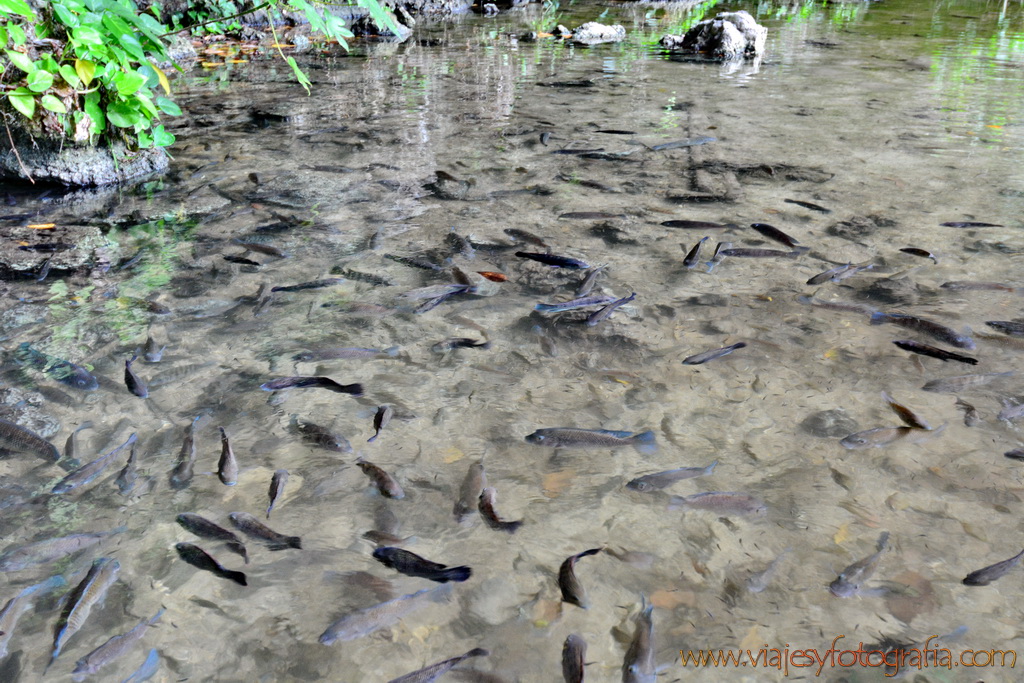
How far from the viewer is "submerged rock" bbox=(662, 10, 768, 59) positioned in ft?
33.6

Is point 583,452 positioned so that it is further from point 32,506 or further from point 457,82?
point 457,82

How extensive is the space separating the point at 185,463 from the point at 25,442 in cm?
58

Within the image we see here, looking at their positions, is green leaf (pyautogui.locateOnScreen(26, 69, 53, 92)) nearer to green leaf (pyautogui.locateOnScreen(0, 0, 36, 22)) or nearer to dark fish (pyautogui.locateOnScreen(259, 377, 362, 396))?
green leaf (pyautogui.locateOnScreen(0, 0, 36, 22))

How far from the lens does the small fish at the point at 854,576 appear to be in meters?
1.92

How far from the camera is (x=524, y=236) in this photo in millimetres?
4109

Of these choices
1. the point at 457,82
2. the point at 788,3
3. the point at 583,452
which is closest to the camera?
the point at 583,452

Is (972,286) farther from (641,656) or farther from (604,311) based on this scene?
(641,656)

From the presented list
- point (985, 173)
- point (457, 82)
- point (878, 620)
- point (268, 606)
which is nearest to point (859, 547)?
point (878, 620)

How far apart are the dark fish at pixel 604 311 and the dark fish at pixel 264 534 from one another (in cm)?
163

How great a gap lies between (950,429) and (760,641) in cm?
125

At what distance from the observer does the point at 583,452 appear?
2459mm

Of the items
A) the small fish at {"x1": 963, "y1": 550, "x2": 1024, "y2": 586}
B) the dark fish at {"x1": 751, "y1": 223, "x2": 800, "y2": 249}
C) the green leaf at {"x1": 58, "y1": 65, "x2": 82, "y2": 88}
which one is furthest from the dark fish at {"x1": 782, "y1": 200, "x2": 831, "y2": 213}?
the green leaf at {"x1": 58, "y1": 65, "x2": 82, "y2": 88}

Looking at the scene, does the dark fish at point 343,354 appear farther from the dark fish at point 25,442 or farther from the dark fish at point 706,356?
the dark fish at point 706,356

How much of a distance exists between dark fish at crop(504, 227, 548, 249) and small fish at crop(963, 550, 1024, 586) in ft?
8.49
